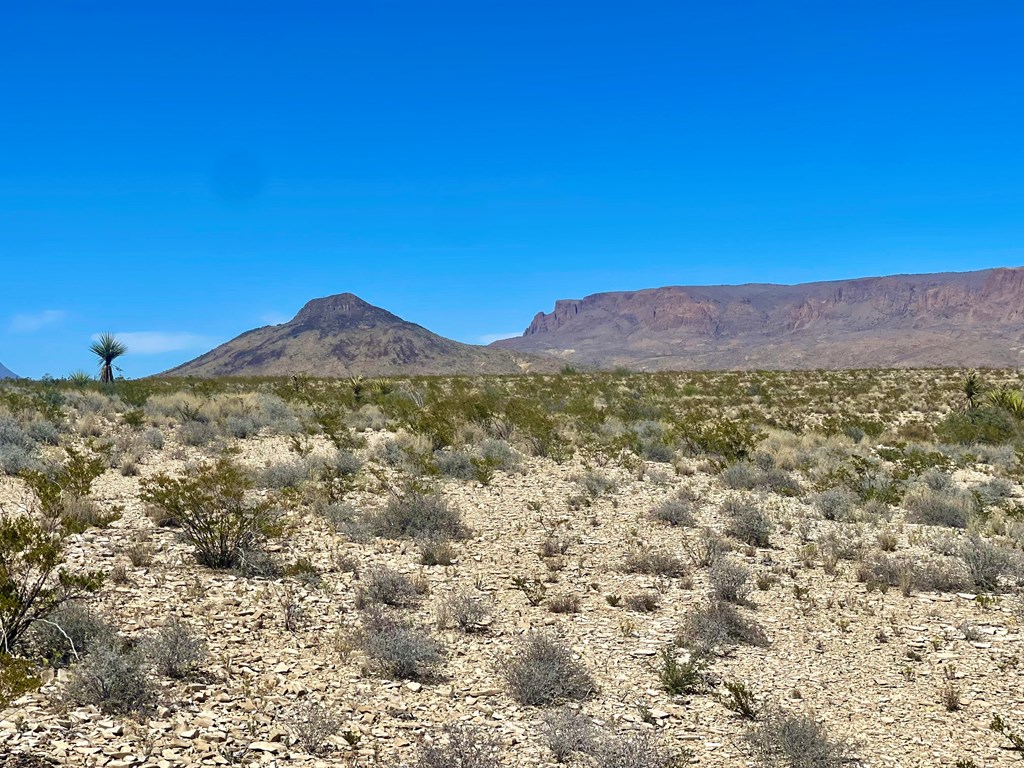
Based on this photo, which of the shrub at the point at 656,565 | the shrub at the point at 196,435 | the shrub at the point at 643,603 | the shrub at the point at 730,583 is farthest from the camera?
the shrub at the point at 196,435

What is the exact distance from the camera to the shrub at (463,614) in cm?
763

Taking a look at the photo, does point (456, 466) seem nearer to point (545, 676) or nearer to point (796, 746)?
point (545, 676)

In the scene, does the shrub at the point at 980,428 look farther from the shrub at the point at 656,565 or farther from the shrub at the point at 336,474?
the shrub at the point at 336,474

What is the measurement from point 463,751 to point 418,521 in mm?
6020

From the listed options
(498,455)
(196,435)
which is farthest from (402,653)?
(196,435)

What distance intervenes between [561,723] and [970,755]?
10.3 ft

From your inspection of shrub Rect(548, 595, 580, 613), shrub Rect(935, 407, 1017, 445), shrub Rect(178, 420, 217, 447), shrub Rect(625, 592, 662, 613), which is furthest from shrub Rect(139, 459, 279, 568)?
shrub Rect(935, 407, 1017, 445)

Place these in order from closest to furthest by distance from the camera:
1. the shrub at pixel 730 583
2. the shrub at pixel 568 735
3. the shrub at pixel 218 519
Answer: the shrub at pixel 568 735 < the shrub at pixel 730 583 < the shrub at pixel 218 519

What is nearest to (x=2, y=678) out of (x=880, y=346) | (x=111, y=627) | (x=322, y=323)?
(x=111, y=627)

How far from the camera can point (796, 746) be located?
532 cm

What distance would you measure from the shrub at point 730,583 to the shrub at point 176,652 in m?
5.70

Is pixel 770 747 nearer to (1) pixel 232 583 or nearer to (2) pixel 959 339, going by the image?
(1) pixel 232 583

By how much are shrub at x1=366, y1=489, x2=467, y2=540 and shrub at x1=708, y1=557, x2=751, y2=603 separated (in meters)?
4.00

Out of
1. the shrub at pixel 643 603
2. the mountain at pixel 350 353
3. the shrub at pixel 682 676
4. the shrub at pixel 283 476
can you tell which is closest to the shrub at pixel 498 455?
the shrub at pixel 283 476
